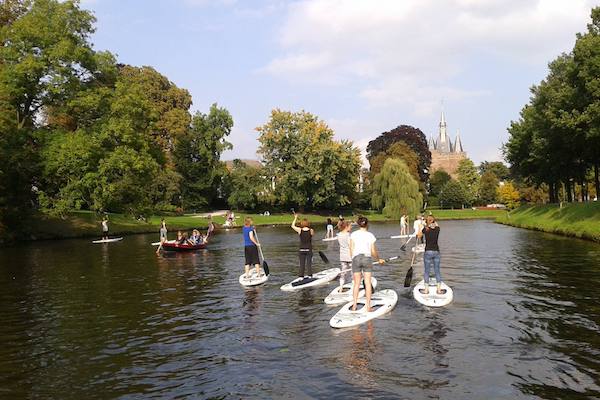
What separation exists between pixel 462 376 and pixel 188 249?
25090mm

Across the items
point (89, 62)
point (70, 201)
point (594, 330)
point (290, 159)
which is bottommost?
point (594, 330)

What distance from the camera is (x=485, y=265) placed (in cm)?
2280

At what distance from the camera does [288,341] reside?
10922 mm

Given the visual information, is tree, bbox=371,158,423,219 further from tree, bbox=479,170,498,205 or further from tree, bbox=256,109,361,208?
tree, bbox=479,170,498,205

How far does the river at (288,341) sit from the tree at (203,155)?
213ft

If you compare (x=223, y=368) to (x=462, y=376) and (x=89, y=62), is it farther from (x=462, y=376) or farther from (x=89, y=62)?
(x=89, y=62)

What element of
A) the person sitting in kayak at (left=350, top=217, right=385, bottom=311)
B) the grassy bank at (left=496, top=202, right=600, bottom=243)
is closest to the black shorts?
the person sitting in kayak at (left=350, top=217, right=385, bottom=311)

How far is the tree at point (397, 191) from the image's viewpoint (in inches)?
2763

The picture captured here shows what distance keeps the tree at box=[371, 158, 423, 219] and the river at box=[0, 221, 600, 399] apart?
163 ft

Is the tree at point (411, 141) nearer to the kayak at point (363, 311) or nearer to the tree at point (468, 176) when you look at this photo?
the tree at point (468, 176)

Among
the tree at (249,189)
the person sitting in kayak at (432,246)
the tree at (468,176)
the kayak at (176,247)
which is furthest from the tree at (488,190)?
the person sitting in kayak at (432,246)

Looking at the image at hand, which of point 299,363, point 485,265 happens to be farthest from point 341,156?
point 299,363

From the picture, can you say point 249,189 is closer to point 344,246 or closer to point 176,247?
point 176,247

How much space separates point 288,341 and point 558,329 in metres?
5.91
